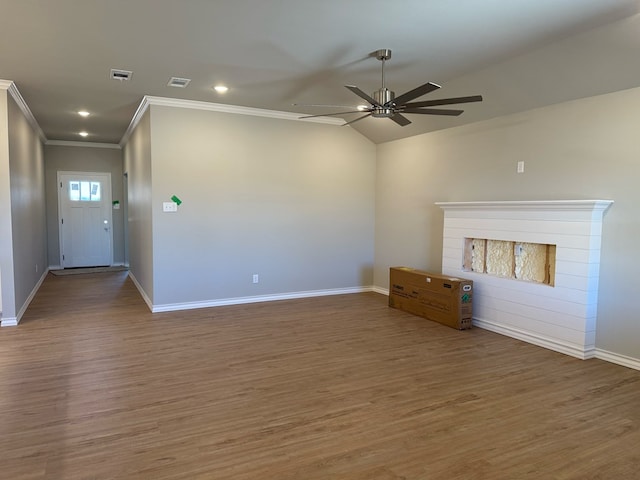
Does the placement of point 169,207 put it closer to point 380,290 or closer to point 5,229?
point 5,229

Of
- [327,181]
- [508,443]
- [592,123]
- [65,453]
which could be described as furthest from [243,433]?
[327,181]

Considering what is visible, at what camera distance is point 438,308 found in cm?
495

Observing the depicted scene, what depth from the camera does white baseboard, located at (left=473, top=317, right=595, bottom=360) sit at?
3822 mm

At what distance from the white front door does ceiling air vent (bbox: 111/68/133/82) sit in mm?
5345

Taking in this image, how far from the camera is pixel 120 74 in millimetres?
4250

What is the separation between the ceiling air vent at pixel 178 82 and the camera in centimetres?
440

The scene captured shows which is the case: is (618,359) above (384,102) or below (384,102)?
below

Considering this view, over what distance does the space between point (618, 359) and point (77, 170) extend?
9612mm

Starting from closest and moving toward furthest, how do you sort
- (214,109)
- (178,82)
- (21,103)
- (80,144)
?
(178,82)
(21,103)
(214,109)
(80,144)

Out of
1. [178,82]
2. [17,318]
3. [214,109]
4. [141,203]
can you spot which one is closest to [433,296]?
[214,109]

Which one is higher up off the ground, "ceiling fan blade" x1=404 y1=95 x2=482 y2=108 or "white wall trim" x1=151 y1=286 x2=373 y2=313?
"ceiling fan blade" x1=404 y1=95 x2=482 y2=108

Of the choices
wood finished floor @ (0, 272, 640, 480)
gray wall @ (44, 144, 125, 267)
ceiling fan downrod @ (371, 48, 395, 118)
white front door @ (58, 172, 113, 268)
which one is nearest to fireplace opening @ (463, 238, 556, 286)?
wood finished floor @ (0, 272, 640, 480)

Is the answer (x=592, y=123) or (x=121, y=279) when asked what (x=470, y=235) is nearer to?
(x=592, y=123)

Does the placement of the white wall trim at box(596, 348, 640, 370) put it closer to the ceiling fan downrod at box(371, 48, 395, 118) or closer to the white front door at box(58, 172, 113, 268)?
the ceiling fan downrod at box(371, 48, 395, 118)
